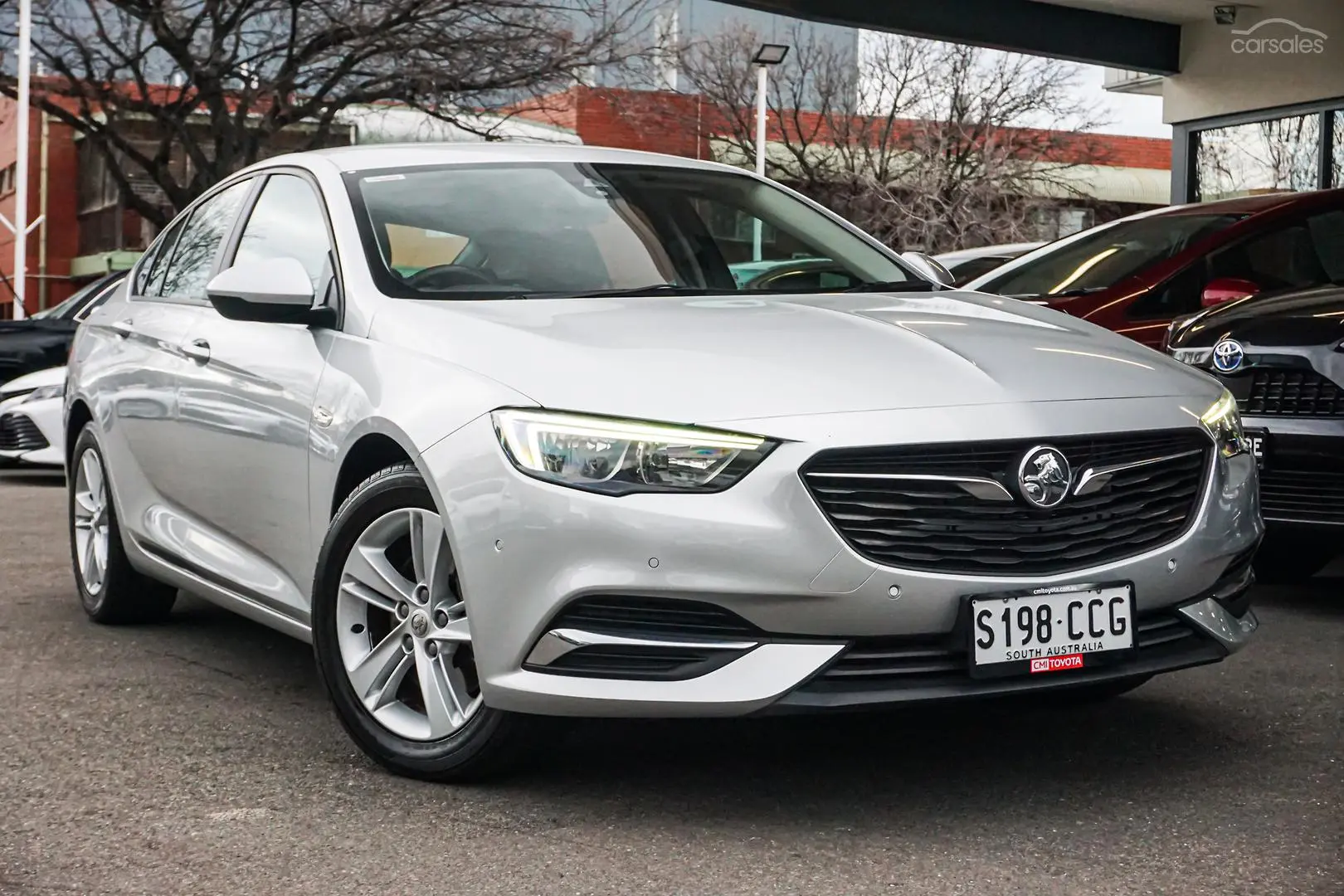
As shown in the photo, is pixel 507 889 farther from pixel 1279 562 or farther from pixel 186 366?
pixel 1279 562

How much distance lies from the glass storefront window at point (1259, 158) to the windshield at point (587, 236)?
12.0 metres

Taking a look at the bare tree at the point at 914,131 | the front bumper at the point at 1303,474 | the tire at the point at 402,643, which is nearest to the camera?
the tire at the point at 402,643

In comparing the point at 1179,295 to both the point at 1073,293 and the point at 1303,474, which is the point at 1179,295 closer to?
the point at 1073,293

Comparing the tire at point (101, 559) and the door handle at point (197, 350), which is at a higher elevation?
the door handle at point (197, 350)

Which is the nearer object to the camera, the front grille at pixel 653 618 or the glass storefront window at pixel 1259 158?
the front grille at pixel 653 618

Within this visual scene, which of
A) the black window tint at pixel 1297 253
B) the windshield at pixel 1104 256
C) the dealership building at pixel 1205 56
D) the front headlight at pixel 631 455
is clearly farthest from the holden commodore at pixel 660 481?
the dealership building at pixel 1205 56

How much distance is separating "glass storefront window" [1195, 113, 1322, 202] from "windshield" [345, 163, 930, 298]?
1198 cm

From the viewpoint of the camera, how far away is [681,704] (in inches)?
141

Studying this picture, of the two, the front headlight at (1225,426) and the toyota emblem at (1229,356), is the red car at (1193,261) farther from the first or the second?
the front headlight at (1225,426)

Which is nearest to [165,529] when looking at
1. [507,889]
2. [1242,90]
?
[507,889]

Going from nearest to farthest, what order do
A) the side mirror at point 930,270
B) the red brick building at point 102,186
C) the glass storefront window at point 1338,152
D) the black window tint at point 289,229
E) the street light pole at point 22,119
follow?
the black window tint at point 289,229 < the side mirror at point 930,270 < the glass storefront window at point 1338,152 < the street light pole at point 22,119 < the red brick building at point 102,186

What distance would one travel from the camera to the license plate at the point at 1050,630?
361 centimetres

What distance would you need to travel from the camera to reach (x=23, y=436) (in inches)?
481

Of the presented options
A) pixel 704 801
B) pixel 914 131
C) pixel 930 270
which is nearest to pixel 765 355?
pixel 704 801
